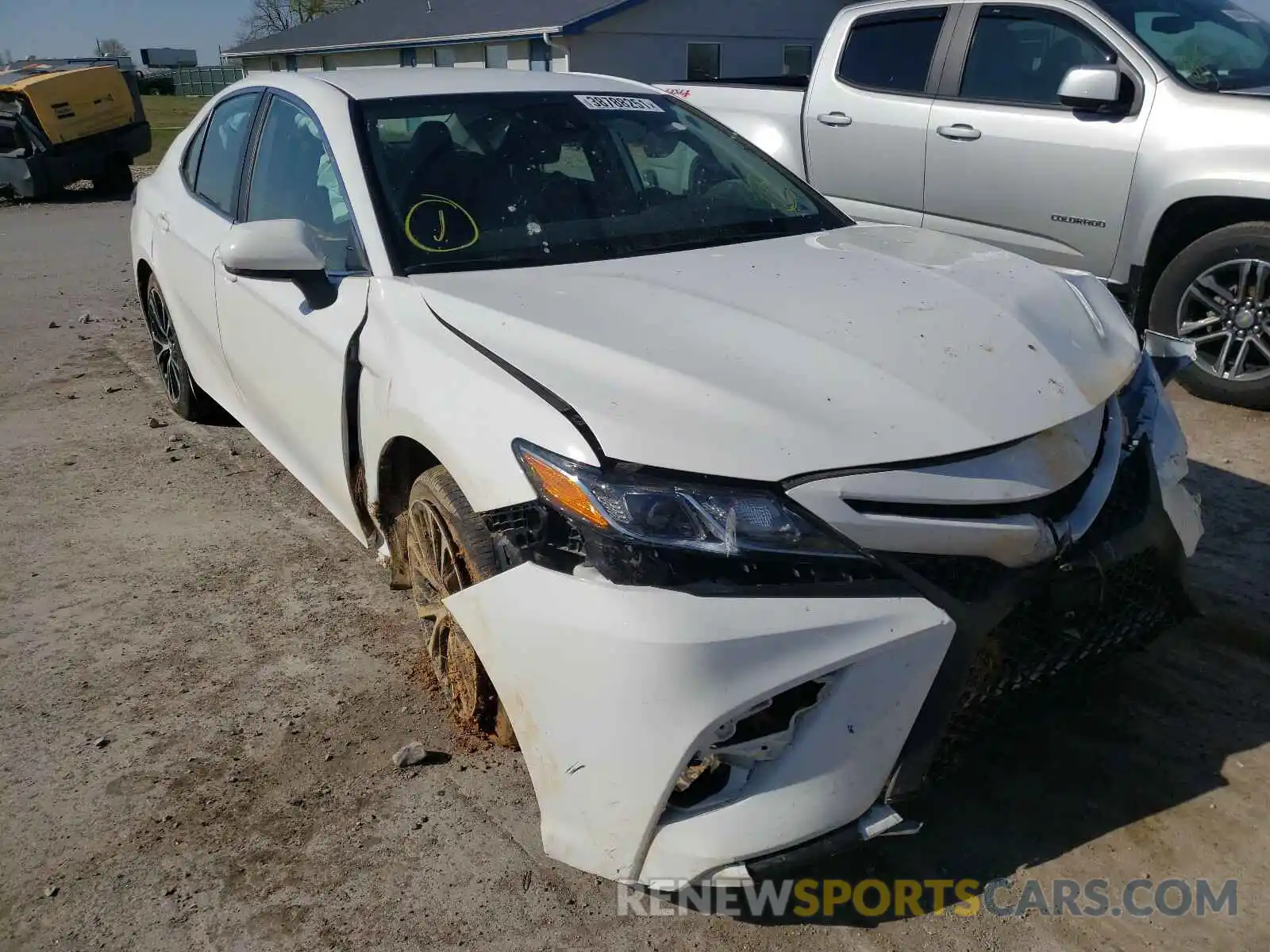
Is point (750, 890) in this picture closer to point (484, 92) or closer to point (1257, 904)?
point (1257, 904)

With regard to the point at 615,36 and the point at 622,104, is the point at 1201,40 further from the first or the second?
the point at 615,36

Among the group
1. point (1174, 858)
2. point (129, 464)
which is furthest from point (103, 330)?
point (1174, 858)

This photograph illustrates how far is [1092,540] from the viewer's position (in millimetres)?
2244

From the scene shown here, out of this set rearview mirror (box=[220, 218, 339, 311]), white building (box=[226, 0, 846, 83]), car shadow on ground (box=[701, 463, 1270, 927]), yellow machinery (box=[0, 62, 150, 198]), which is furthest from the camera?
white building (box=[226, 0, 846, 83])

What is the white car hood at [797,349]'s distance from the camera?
2.11 meters

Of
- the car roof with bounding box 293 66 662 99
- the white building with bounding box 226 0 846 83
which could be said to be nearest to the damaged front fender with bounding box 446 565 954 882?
the car roof with bounding box 293 66 662 99

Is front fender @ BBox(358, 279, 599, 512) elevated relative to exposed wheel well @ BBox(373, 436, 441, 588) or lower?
elevated

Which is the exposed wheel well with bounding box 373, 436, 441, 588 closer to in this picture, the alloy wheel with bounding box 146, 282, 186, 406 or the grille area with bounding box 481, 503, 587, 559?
the grille area with bounding box 481, 503, 587, 559

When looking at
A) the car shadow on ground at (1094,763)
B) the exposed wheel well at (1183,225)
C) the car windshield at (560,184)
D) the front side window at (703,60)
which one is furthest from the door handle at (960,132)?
the front side window at (703,60)

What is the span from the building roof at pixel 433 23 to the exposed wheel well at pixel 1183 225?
1818 cm

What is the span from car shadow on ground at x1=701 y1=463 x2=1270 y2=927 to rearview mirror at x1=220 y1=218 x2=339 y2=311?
2.01 metres

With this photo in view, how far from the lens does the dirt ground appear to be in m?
2.31

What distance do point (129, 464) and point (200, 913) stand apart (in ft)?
10.5

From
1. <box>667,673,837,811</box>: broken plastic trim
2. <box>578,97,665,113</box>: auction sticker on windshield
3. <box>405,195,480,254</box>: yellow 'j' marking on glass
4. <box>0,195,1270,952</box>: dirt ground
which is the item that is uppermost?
<box>578,97,665,113</box>: auction sticker on windshield
